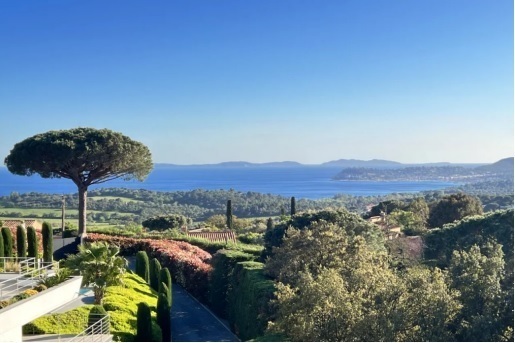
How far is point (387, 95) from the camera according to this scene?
71.1 feet

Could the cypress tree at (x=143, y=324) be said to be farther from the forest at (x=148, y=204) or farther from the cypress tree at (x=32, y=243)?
the forest at (x=148, y=204)

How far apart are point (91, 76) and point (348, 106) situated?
12462 mm

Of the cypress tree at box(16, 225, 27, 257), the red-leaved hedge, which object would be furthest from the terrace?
the red-leaved hedge

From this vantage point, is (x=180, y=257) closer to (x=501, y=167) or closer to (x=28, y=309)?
(x=28, y=309)

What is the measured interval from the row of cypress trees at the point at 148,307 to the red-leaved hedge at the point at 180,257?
1869mm

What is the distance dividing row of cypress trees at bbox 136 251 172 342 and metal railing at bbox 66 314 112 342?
79 cm

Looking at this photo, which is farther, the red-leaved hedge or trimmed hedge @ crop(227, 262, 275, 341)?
the red-leaved hedge

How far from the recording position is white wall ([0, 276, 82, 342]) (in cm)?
895

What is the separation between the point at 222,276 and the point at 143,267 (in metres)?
3.44

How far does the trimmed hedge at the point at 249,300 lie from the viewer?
1384 centimetres

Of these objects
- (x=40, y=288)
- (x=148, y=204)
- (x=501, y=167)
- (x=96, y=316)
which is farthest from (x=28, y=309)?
(x=501, y=167)

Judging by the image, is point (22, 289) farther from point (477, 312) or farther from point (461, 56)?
point (461, 56)

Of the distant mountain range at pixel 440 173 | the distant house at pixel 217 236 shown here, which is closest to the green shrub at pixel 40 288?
the distant house at pixel 217 236

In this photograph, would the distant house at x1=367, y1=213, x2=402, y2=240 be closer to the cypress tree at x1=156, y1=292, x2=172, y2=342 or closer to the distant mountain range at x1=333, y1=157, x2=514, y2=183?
the cypress tree at x1=156, y1=292, x2=172, y2=342
